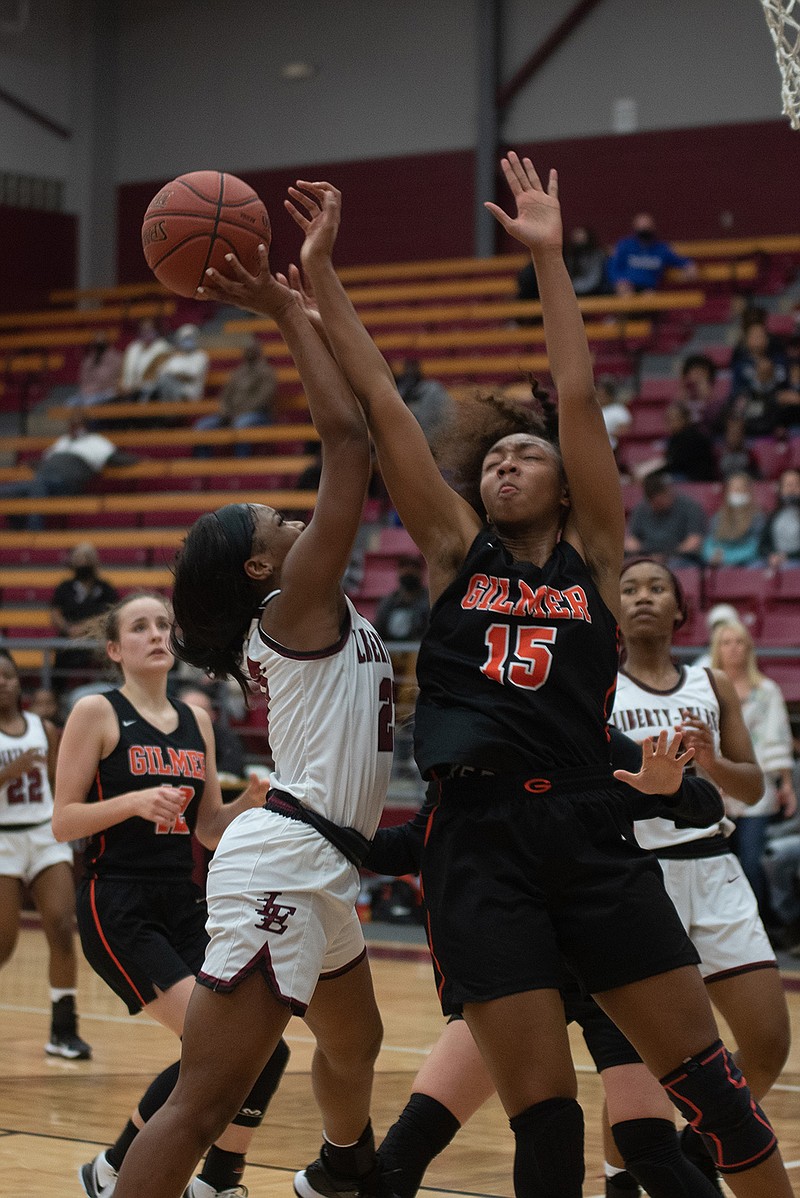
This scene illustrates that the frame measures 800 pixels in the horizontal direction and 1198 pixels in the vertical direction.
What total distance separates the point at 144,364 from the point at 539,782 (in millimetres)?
15513


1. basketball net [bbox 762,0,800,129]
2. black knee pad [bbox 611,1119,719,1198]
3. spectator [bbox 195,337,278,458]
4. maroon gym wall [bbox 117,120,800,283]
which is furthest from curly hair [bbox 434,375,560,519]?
maroon gym wall [bbox 117,120,800,283]

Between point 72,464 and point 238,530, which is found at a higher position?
point 238,530

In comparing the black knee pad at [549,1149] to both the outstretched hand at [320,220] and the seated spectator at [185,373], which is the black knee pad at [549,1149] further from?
the seated spectator at [185,373]

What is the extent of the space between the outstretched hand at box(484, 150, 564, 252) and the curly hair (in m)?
0.39

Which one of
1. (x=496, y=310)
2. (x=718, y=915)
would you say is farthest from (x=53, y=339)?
(x=718, y=915)

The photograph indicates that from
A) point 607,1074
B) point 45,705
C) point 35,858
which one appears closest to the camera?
point 607,1074

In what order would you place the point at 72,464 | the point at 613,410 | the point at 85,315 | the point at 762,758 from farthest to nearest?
the point at 85,315, the point at 72,464, the point at 613,410, the point at 762,758

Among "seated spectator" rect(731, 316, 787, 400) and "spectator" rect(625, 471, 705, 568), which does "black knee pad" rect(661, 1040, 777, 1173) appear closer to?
"spectator" rect(625, 471, 705, 568)

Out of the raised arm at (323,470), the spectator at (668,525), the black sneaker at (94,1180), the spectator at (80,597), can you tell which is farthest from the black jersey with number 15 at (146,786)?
the spectator at (80,597)

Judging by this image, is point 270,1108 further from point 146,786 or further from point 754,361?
point 754,361

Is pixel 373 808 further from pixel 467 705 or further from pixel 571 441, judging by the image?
pixel 571 441

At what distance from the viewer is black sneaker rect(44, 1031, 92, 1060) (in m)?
7.09

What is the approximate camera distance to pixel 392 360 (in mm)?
17156

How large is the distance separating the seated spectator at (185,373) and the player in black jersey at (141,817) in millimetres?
12625
